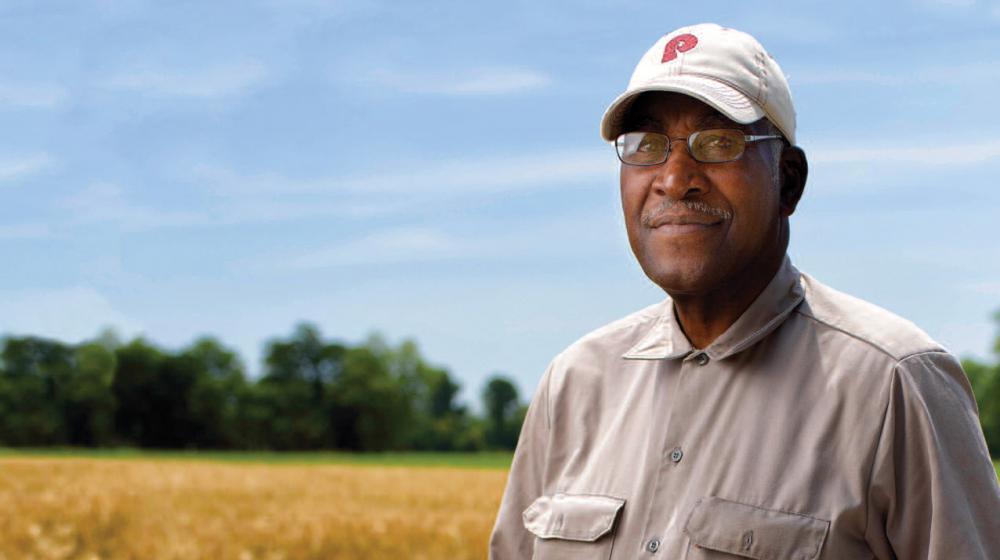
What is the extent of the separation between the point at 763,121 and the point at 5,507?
37.3 feet

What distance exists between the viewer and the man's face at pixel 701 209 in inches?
88.9

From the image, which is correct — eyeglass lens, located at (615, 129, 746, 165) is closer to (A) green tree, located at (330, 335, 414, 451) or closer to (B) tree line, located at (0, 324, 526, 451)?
(B) tree line, located at (0, 324, 526, 451)

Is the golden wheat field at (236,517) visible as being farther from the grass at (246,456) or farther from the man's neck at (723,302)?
the grass at (246,456)

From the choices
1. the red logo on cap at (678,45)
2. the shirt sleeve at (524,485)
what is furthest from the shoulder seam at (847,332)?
the shirt sleeve at (524,485)

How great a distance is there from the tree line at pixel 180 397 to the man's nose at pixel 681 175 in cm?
3201

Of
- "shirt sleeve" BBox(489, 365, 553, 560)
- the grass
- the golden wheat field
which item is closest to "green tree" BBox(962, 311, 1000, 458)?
the grass

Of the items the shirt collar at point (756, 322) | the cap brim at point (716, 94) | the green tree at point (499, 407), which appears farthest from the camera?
the green tree at point (499, 407)

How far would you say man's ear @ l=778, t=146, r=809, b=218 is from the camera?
2.38m

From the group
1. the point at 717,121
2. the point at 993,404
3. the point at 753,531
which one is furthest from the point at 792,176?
the point at 993,404

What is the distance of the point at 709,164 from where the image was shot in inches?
89.4

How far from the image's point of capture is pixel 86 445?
41812 mm

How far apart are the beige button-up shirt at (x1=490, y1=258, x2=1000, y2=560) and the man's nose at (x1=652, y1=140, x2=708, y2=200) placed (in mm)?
280

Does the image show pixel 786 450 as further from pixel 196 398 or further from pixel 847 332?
pixel 196 398

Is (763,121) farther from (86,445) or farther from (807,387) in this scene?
(86,445)
